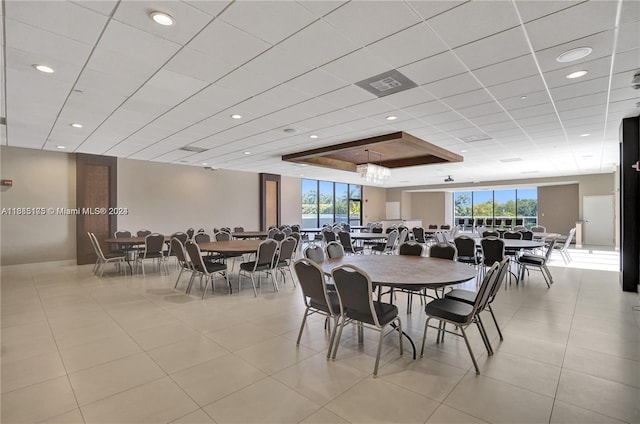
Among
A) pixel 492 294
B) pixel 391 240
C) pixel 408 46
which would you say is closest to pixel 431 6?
pixel 408 46

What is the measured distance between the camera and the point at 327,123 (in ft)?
18.2

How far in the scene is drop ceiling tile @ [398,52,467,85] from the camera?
3.19 m

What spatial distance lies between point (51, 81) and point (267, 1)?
3.17 m

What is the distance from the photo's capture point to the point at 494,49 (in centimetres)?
299

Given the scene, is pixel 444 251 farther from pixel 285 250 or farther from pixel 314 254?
pixel 285 250

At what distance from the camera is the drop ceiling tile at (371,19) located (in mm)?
2387

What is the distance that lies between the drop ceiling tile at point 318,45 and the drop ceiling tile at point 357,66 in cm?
10

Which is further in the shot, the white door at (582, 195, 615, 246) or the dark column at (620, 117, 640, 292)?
the white door at (582, 195, 615, 246)

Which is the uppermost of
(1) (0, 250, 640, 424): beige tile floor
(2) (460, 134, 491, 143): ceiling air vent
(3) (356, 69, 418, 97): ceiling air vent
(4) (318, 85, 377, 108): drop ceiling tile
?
(4) (318, 85, 377, 108): drop ceiling tile

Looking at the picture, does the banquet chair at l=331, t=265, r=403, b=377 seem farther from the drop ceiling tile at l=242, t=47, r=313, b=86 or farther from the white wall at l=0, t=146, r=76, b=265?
the white wall at l=0, t=146, r=76, b=265

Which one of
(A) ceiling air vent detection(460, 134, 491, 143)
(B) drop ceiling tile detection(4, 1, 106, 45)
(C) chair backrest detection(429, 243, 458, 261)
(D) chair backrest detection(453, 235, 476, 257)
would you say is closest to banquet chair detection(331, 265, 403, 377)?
(C) chair backrest detection(429, 243, 458, 261)

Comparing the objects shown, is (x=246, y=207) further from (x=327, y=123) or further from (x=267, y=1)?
(x=267, y=1)

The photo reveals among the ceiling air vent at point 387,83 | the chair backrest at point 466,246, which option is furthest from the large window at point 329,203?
the ceiling air vent at point 387,83

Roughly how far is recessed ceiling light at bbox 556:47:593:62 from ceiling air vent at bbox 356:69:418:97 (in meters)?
1.44
